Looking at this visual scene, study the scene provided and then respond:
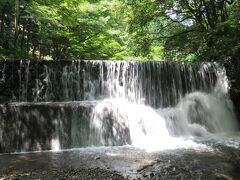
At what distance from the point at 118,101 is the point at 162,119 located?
1795mm

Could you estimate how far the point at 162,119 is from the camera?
11.7 m

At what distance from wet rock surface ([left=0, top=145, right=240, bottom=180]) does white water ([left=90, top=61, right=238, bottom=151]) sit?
1.01 m

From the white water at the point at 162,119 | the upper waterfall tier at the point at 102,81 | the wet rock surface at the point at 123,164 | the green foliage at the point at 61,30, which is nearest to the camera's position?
the wet rock surface at the point at 123,164

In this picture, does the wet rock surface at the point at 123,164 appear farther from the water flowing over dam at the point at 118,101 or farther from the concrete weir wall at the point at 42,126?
the water flowing over dam at the point at 118,101

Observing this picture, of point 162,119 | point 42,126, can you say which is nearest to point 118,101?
point 162,119

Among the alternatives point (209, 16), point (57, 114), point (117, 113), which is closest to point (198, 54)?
point (209, 16)

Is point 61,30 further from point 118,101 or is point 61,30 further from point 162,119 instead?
point 162,119

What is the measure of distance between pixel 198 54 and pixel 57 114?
8.32 meters

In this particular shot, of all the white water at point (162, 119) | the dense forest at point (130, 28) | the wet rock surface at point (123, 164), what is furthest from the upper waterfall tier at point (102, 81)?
the wet rock surface at point (123, 164)

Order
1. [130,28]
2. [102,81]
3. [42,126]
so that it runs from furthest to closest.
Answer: [130,28]
[102,81]
[42,126]

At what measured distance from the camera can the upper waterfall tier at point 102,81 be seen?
12.3 meters

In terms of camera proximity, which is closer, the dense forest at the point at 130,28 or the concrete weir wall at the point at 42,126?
the concrete weir wall at the point at 42,126

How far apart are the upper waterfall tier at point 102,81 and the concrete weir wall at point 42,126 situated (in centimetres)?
278

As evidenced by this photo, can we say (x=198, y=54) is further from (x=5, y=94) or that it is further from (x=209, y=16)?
(x=5, y=94)
